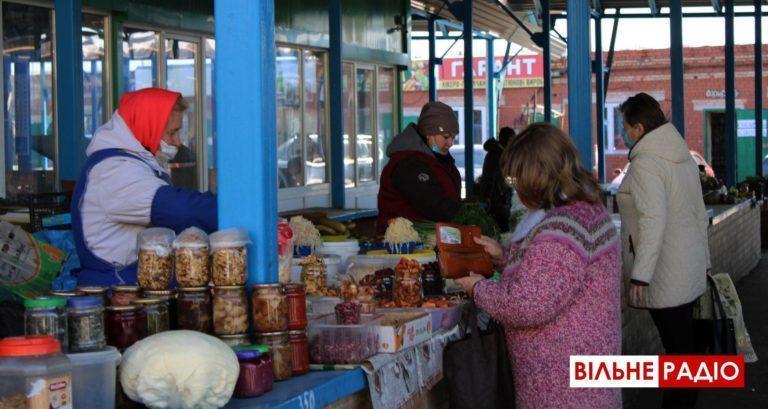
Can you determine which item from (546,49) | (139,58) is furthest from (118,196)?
(546,49)

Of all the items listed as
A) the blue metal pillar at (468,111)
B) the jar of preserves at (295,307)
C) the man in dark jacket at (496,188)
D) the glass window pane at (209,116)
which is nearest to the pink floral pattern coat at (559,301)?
the jar of preserves at (295,307)

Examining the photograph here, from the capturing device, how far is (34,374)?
268 centimetres

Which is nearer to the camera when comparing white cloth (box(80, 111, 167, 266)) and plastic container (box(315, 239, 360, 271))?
white cloth (box(80, 111, 167, 266))

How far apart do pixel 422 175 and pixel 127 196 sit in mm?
2840

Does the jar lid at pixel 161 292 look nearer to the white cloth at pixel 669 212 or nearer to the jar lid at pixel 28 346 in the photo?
the jar lid at pixel 28 346

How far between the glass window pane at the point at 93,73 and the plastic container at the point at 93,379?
7638 mm

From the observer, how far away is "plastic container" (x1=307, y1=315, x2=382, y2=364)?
3.97m

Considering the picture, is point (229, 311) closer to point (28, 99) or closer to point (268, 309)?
point (268, 309)

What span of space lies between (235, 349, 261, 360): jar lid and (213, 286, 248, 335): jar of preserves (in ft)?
0.55

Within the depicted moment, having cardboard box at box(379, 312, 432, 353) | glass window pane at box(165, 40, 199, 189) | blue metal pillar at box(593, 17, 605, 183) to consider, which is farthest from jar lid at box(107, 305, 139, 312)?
blue metal pillar at box(593, 17, 605, 183)

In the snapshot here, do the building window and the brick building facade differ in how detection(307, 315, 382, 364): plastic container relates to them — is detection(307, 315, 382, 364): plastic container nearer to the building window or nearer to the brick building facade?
the brick building facade

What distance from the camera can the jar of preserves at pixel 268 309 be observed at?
145 inches

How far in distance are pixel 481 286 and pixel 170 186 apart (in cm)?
116

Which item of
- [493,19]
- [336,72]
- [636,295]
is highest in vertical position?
[493,19]
